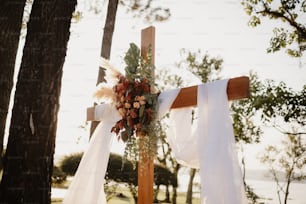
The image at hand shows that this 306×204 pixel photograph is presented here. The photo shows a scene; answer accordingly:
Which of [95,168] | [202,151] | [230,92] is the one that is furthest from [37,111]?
[230,92]

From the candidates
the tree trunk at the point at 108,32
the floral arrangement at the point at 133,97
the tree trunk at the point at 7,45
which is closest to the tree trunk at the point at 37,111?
the tree trunk at the point at 7,45

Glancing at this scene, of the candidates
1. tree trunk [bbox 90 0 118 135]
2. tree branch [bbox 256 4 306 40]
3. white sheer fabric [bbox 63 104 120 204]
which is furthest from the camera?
tree branch [bbox 256 4 306 40]

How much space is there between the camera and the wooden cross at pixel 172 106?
2758 millimetres

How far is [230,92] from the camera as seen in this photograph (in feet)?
9.32

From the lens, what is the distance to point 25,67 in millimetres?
2881

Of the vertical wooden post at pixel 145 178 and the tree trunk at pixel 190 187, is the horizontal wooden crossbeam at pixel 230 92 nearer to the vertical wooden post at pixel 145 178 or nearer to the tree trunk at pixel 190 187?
the vertical wooden post at pixel 145 178

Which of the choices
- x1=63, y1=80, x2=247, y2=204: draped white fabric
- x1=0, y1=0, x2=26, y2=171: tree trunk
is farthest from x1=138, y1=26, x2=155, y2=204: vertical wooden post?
x1=0, y1=0, x2=26, y2=171: tree trunk

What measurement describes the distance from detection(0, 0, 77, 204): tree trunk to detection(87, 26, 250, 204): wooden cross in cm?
105

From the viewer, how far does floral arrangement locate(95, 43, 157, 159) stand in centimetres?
346

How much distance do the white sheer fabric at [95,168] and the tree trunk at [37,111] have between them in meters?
0.98

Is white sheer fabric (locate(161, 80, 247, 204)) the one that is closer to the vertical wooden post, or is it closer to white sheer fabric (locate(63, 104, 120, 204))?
the vertical wooden post

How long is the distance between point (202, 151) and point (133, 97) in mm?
1067

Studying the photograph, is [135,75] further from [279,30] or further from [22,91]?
[279,30]

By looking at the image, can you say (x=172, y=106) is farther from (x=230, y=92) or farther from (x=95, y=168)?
(x=95, y=168)
